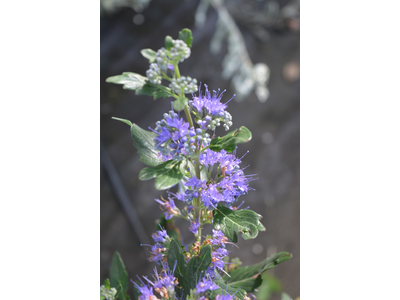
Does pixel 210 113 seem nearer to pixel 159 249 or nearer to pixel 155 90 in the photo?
pixel 155 90

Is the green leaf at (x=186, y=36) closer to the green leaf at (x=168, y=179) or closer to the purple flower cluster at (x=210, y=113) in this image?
the purple flower cluster at (x=210, y=113)

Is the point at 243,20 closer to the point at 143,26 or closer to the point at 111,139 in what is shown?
the point at 143,26

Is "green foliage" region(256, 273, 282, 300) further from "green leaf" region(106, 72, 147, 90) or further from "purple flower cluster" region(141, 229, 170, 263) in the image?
"green leaf" region(106, 72, 147, 90)

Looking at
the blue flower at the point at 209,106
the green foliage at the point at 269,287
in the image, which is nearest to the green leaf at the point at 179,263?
the blue flower at the point at 209,106

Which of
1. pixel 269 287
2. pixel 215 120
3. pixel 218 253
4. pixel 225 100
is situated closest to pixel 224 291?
pixel 218 253

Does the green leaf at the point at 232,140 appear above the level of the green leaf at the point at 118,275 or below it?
above

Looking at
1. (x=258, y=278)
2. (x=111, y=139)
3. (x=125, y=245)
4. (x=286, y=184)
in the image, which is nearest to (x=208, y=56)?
(x=111, y=139)
